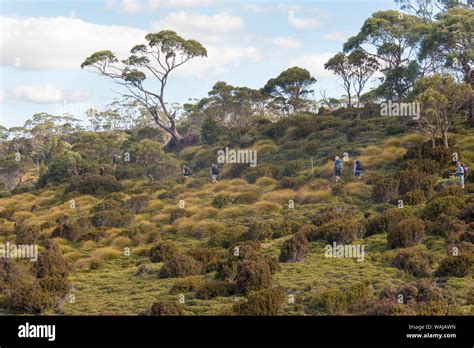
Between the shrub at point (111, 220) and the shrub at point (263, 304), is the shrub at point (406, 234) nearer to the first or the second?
the shrub at point (263, 304)

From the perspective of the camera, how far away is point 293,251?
16.9 metres

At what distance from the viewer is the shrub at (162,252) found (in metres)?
18.5

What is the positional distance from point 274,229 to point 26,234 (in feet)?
31.7

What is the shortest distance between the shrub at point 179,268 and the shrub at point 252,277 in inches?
83.5

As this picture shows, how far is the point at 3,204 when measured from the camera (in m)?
34.3

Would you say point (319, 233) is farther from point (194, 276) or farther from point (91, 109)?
point (91, 109)

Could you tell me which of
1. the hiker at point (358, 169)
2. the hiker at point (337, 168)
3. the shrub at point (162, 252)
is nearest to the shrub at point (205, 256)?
the shrub at point (162, 252)

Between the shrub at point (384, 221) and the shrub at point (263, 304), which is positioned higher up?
the shrub at point (384, 221)

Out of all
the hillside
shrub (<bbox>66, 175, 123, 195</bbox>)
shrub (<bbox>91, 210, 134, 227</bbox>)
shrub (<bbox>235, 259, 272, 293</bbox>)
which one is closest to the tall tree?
the hillside

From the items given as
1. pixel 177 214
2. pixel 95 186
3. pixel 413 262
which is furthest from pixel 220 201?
pixel 413 262
